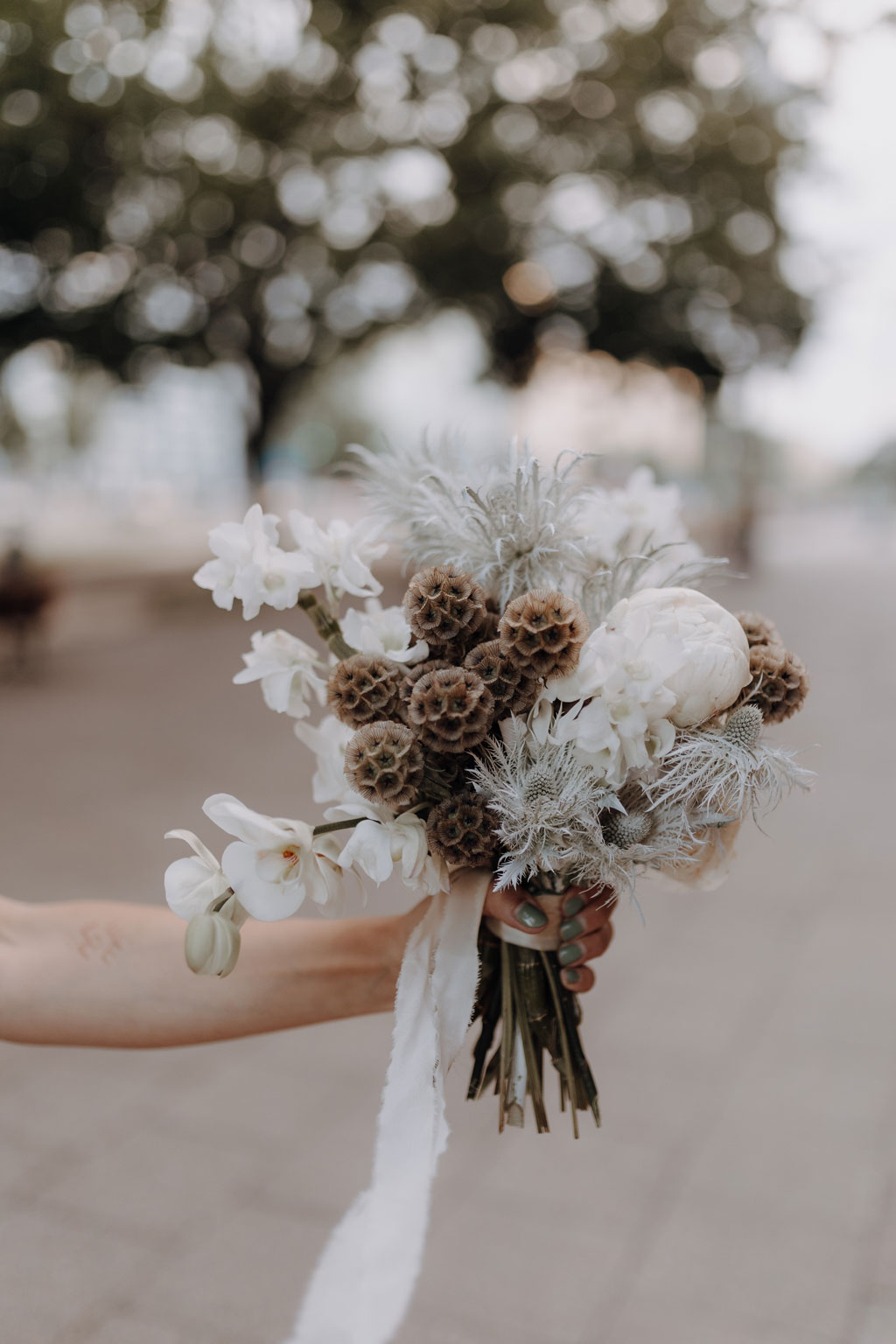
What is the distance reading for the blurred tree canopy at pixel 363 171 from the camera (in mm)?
10641

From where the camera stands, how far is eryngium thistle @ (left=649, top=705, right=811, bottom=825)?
1372 millimetres

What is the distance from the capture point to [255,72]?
450 inches

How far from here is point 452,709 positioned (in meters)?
1.34

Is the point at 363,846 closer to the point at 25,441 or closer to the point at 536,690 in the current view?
the point at 536,690

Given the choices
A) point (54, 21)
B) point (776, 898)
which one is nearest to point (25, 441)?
point (54, 21)

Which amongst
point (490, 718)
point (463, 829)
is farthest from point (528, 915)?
point (490, 718)

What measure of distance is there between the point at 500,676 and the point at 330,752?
0.36 metres

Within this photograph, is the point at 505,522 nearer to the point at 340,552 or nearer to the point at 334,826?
the point at 340,552

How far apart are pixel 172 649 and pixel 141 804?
6052 mm

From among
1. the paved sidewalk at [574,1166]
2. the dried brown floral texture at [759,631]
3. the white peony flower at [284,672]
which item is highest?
the dried brown floral texture at [759,631]

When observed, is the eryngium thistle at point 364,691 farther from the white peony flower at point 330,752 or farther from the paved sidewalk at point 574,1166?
the paved sidewalk at point 574,1166

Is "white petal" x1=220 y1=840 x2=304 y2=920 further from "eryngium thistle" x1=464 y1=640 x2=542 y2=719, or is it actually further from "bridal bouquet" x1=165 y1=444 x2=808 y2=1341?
"eryngium thistle" x1=464 y1=640 x2=542 y2=719

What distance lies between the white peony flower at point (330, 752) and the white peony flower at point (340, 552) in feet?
0.62

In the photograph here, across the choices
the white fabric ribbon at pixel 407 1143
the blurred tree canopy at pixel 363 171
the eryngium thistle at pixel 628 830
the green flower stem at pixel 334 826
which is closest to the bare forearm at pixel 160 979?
the white fabric ribbon at pixel 407 1143
